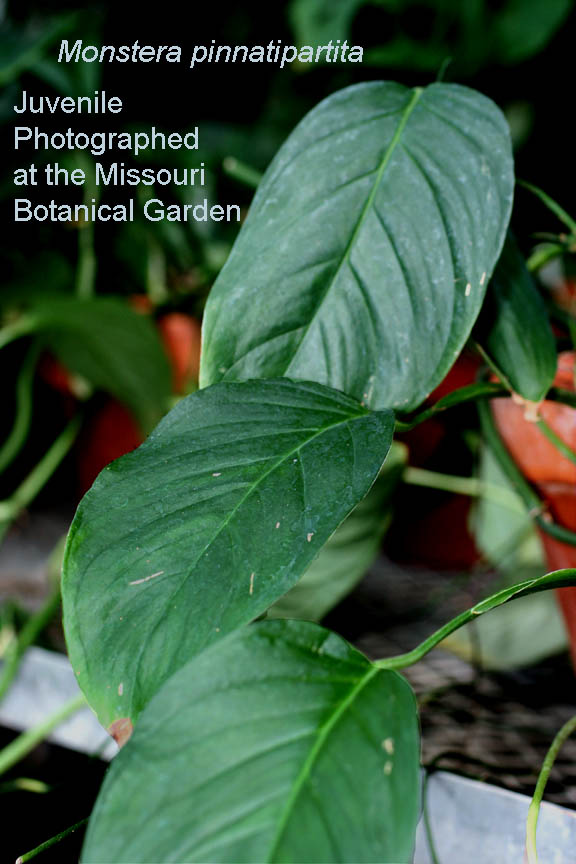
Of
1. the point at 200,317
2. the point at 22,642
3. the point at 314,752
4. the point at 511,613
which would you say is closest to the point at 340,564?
the point at 511,613

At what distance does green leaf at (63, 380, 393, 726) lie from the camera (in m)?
0.26

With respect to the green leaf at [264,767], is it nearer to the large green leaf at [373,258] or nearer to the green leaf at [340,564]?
the large green leaf at [373,258]

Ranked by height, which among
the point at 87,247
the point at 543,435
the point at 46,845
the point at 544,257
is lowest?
the point at 46,845

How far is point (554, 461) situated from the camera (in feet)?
1.44

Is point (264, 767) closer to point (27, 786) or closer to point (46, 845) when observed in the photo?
point (46, 845)

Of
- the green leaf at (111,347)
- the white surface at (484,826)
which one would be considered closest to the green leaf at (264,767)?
the white surface at (484,826)

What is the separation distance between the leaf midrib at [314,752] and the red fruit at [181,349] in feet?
2.22

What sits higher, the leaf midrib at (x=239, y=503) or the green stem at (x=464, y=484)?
the green stem at (x=464, y=484)

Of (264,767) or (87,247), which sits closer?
(264,767)

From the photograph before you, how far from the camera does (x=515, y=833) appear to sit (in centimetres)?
34

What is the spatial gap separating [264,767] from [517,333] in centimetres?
Answer: 24

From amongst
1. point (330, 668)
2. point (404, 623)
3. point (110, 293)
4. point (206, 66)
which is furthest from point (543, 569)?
point (206, 66)

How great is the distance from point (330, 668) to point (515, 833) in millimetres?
152

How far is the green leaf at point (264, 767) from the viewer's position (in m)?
Result: 0.21
